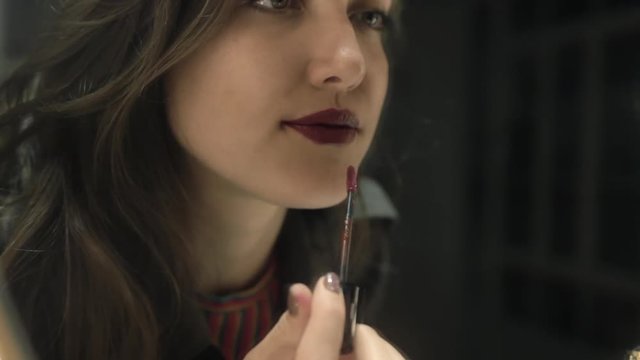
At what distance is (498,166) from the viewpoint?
1.09 feet

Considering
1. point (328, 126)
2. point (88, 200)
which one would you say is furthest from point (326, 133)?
point (88, 200)

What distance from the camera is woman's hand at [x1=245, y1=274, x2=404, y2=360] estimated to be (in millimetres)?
292

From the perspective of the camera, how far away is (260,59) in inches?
11.9

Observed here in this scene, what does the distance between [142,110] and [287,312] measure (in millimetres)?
116

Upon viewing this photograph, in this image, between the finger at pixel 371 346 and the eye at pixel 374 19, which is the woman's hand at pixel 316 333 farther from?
the eye at pixel 374 19

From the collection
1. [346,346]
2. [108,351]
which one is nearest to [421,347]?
[346,346]

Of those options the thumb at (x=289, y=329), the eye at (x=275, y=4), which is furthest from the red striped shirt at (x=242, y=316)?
the eye at (x=275, y=4)

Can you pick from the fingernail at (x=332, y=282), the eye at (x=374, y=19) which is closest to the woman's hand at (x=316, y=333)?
the fingernail at (x=332, y=282)

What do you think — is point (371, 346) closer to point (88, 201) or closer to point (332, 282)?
point (332, 282)

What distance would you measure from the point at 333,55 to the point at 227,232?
4.2 inches

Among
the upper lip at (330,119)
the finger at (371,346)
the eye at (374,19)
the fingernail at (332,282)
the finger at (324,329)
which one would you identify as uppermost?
the eye at (374,19)

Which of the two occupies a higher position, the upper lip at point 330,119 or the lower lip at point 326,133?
the upper lip at point 330,119

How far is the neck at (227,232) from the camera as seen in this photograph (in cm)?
33

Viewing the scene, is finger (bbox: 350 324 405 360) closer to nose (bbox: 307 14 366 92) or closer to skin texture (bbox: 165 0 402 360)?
skin texture (bbox: 165 0 402 360)
